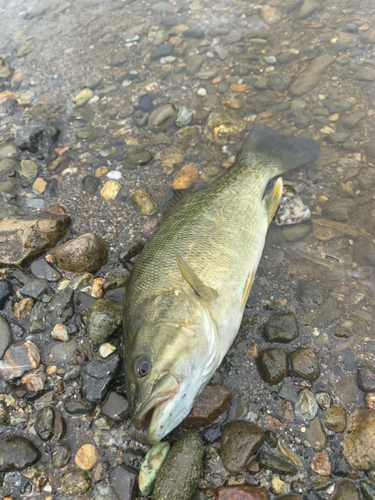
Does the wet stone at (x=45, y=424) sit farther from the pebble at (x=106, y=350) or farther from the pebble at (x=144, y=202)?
the pebble at (x=144, y=202)

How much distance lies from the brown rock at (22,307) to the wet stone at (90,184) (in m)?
1.68

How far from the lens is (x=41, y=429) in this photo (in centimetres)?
292

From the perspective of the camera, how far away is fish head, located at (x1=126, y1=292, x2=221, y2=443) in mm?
2340

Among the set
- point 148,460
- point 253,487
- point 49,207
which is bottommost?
point 253,487

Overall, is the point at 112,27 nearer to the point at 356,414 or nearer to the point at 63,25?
the point at 63,25

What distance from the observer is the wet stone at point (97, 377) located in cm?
299

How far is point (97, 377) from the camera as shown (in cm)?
304

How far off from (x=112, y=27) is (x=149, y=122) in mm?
3361

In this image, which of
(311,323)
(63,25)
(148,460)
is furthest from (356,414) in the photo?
(63,25)

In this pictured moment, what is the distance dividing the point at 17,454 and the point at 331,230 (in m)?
3.80

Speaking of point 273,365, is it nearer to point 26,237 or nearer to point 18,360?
point 18,360

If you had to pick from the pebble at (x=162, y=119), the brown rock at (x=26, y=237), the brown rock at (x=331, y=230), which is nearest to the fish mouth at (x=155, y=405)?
the brown rock at (x=26, y=237)

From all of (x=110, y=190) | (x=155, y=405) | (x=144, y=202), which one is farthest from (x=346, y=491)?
(x=110, y=190)

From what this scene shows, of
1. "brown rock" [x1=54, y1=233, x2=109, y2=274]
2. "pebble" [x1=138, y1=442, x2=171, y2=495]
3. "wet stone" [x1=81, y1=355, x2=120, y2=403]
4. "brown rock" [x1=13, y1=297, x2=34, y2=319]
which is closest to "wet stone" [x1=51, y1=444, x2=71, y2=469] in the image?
"wet stone" [x1=81, y1=355, x2=120, y2=403]
